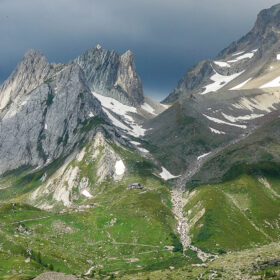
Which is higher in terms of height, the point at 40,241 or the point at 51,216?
the point at 51,216

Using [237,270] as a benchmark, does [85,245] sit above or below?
above

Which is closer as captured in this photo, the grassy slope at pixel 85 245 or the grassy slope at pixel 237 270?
the grassy slope at pixel 237 270

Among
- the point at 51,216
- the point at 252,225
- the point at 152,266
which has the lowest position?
the point at 152,266

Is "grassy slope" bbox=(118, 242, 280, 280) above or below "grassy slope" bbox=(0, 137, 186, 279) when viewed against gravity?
below

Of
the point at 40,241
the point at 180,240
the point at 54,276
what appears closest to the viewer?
the point at 54,276

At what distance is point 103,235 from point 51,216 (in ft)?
110

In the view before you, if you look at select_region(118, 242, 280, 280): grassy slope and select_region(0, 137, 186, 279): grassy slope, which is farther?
select_region(0, 137, 186, 279): grassy slope

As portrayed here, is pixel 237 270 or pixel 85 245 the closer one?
pixel 237 270

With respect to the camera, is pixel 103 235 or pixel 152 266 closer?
pixel 152 266

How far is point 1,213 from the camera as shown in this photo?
19462 cm

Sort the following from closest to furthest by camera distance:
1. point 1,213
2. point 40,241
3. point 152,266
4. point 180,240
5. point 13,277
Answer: point 13,277 → point 152,266 → point 40,241 → point 180,240 → point 1,213

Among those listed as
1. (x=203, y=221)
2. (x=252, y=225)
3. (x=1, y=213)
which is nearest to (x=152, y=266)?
(x=203, y=221)

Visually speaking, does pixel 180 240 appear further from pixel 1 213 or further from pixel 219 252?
pixel 1 213

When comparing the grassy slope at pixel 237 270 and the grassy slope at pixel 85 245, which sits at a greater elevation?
the grassy slope at pixel 85 245
